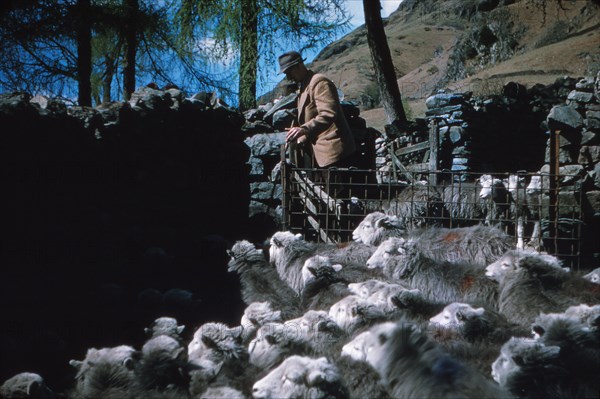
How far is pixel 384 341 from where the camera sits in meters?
3.23

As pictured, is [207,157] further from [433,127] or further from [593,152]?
[593,152]

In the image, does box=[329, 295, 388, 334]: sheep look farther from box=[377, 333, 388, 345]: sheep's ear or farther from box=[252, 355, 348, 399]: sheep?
box=[252, 355, 348, 399]: sheep

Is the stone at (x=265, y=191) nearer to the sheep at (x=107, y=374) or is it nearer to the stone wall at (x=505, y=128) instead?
the stone wall at (x=505, y=128)

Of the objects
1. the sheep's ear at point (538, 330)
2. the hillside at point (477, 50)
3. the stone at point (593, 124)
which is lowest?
the sheep's ear at point (538, 330)

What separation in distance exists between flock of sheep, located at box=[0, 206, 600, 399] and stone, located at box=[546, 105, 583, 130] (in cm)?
489

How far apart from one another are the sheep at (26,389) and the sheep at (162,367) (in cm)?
49

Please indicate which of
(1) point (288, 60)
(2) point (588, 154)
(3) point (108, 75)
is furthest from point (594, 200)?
(3) point (108, 75)

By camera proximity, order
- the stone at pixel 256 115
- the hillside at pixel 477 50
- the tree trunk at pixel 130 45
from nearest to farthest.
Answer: the tree trunk at pixel 130 45 → the stone at pixel 256 115 → the hillside at pixel 477 50

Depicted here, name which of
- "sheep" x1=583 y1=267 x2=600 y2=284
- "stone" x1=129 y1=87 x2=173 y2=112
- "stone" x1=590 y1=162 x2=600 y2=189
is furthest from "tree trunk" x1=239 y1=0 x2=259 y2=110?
"sheep" x1=583 y1=267 x2=600 y2=284

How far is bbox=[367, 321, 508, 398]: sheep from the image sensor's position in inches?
107

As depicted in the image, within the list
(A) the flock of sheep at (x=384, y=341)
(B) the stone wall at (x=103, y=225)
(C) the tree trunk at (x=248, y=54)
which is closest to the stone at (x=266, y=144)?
(B) the stone wall at (x=103, y=225)

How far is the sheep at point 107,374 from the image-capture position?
10.8 feet

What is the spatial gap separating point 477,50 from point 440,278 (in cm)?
3275

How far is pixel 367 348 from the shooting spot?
331 cm
